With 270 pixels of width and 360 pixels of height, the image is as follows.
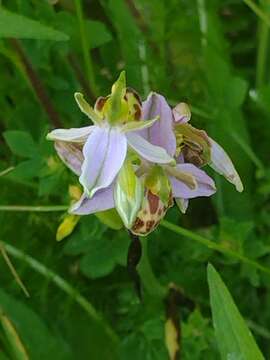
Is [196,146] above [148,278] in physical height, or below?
above

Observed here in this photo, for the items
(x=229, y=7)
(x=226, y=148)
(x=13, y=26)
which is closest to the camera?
(x=13, y=26)

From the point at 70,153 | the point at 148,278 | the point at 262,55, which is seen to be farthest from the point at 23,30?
the point at 262,55

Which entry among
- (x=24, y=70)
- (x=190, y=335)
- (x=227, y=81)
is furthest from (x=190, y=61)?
(x=190, y=335)

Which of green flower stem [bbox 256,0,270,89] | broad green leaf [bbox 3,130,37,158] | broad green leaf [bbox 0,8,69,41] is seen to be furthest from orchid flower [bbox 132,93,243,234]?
green flower stem [bbox 256,0,270,89]

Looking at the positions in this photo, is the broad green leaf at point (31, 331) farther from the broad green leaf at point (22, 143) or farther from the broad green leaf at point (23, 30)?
the broad green leaf at point (23, 30)

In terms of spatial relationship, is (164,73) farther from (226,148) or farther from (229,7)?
(229,7)

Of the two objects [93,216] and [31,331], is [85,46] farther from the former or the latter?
[31,331]

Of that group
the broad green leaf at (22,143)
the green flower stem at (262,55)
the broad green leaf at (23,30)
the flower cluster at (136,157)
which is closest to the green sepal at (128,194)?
the flower cluster at (136,157)
